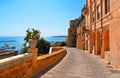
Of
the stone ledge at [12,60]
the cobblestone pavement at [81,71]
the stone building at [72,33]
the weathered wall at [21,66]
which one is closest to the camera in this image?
the stone ledge at [12,60]

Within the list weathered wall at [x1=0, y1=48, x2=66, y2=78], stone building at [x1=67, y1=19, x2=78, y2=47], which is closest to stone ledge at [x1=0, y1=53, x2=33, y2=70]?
weathered wall at [x1=0, y1=48, x2=66, y2=78]

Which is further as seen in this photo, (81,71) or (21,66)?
(81,71)

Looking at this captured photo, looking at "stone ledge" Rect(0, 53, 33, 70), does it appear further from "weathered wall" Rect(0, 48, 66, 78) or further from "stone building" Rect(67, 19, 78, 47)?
"stone building" Rect(67, 19, 78, 47)

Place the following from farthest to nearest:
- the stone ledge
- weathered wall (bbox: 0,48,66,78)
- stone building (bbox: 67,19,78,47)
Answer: stone building (bbox: 67,19,78,47) < weathered wall (bbox: 0,48,66,78) < the stone ledge

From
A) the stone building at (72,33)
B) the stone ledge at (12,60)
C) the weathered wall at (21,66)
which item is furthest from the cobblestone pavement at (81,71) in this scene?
the stone building at (72,33)

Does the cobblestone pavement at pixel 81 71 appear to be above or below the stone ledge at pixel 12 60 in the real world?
below

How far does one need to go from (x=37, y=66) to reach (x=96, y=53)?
18057mm

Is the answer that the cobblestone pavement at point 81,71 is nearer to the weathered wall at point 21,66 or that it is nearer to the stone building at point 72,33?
the weathered wall at point 21,66

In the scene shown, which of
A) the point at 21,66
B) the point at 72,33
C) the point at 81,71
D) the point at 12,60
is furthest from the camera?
the point at 72,33

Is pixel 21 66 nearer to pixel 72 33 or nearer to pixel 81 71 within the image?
pixel 81 71

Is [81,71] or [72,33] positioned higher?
[72,33]

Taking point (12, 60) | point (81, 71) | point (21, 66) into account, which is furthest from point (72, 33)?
point (12, 60)

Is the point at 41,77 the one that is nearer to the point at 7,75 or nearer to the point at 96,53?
the point at 7,75

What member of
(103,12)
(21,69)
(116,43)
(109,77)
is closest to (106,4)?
(103,12)
